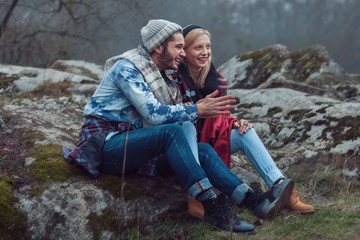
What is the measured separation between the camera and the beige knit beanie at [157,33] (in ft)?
9.75

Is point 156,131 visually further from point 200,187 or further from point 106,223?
point 106,223

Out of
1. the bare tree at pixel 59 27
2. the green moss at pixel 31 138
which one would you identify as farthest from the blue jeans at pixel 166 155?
the bare tree at pixel 59 27

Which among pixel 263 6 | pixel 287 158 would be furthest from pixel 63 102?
pixel 263 6

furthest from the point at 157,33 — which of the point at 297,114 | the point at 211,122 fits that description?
the point at 297,114

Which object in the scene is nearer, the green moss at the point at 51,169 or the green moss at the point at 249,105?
the green moss at the point at 51,169

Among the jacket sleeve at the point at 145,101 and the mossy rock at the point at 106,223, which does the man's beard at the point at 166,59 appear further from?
the mossy rock at the point at 106,223

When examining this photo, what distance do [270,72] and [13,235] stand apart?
18.7ft

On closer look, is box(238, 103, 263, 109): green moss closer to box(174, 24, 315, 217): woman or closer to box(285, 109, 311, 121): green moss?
box(285, 109, 311, 121): green moss

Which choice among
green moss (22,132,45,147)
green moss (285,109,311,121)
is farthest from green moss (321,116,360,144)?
green moss (22,132,45,147)

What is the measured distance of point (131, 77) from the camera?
2.80 m

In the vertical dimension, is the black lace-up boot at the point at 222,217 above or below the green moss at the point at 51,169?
below

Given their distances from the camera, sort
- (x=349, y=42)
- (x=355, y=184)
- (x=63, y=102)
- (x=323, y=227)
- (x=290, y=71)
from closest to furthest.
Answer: (x=323, y=227) < (x=355, y=184) < (x=63, y=102) < (x=290, y=71) < (x=349, y=42)

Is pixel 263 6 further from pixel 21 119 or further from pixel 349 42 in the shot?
pixel 21 119

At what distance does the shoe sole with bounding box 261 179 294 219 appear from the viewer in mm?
2834
